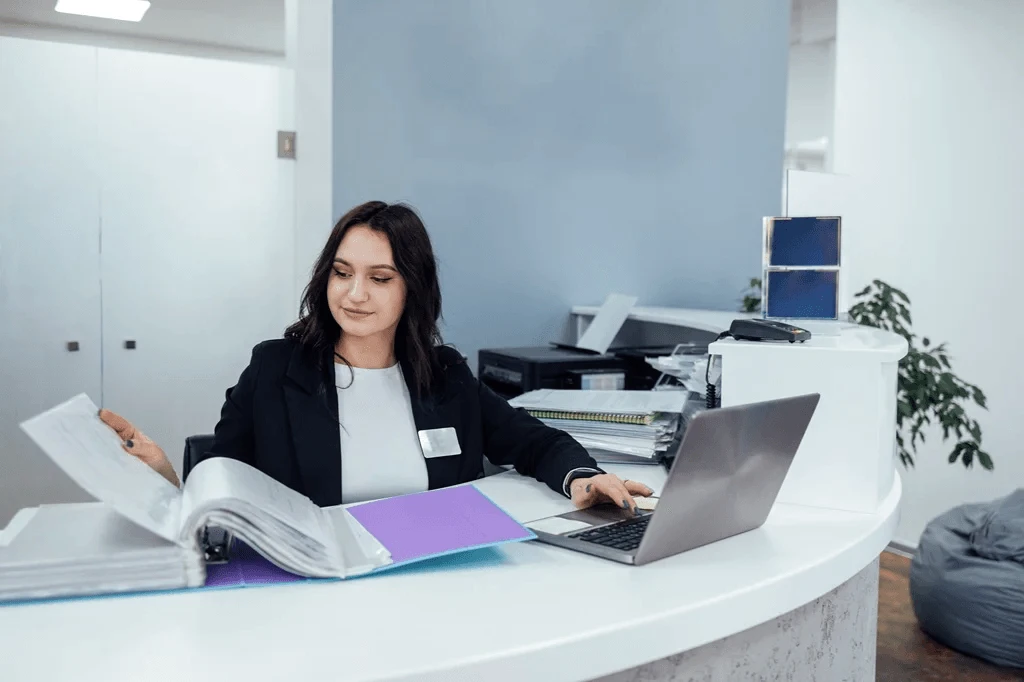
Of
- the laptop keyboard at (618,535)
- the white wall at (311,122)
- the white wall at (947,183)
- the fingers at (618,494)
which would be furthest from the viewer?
the white wall at (947,183)

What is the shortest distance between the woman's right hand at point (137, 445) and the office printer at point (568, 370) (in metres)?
1.29

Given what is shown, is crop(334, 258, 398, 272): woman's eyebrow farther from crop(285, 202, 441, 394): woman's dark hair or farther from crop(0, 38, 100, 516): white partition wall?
crop(0, 38, 100, 516): white partition wall

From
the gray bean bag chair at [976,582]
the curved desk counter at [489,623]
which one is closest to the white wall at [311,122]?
the curved desk counter at [489,623]

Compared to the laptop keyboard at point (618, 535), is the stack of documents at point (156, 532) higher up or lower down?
higher up

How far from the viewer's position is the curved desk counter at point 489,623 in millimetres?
790

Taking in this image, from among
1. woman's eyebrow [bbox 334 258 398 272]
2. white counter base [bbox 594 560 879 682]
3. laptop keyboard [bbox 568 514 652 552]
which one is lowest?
white counter base [bbox 594 560 879 682]

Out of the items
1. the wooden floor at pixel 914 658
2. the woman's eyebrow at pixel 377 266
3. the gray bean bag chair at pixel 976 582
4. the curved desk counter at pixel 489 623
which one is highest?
the woman's eyebrow at pixel 377 266

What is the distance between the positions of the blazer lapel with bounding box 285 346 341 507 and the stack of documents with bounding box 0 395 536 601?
430mm

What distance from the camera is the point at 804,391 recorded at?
1.42 m

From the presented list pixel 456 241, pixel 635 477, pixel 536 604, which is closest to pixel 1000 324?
Result: pixel 456 241

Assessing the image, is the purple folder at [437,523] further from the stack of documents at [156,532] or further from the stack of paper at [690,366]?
the stack of paper at [690,366]

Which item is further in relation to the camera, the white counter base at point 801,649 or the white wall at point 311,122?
the white wall at point 311,122

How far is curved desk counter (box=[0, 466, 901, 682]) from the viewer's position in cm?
79

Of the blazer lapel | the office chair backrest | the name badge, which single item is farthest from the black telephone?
the office chair backrest
